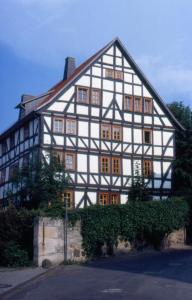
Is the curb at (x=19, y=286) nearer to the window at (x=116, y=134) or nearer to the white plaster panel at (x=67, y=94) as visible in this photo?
the white plaster panel at (x=67, y=94)

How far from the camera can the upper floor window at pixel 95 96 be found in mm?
37250

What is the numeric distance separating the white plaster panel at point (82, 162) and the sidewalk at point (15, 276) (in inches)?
420

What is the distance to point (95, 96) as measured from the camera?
37375 mm

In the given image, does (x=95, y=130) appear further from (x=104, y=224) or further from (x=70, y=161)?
(x=104, y=224)

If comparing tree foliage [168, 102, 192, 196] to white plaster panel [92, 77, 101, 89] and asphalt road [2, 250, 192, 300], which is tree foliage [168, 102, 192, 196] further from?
asphalt road [2, 250, 192, 300]

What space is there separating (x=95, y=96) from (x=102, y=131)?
2467 mm

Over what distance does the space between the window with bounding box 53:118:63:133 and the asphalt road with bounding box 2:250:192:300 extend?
1097 centimetres

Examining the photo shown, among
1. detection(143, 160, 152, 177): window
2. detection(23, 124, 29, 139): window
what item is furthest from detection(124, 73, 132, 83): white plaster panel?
detection(23, 124, 29, 139): window

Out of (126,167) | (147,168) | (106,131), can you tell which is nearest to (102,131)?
(106,131)

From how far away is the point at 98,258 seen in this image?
28828 millimetres

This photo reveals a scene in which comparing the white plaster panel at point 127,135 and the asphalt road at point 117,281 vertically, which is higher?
the white plaster panel at point 127,135

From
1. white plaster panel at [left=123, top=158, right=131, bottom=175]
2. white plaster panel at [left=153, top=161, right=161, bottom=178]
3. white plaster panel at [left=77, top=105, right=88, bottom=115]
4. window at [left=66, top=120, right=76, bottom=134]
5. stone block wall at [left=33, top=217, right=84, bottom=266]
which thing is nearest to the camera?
stone block wall at [left=33, top=217, right=84, bottom=266]

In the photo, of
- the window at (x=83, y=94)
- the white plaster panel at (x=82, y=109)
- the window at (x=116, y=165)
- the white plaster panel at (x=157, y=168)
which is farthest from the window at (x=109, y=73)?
the white plaster panel at (x=157, y=168)

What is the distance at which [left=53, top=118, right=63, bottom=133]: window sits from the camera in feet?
117
